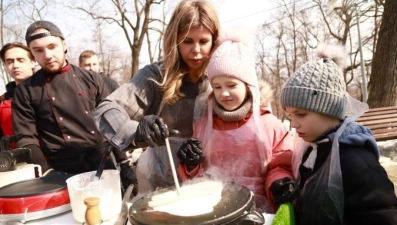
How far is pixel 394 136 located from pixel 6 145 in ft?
13.8

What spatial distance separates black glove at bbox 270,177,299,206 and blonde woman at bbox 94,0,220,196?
27.5 inches

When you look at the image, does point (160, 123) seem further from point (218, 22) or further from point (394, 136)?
point (394, 136)

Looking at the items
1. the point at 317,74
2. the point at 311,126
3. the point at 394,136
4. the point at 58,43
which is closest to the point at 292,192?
the point at 311,126

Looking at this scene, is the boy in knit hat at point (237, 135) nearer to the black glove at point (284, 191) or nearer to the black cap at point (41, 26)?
the black glove at point (284, 191)

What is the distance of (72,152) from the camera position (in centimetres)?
246

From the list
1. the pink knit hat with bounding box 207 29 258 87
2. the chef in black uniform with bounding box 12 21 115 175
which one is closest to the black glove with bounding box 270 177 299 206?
the pink knit hat with bounding box 207 29 258 87

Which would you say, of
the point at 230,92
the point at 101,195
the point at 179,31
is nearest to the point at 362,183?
the point at 230,92

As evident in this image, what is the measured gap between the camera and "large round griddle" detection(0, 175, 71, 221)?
4.42ft

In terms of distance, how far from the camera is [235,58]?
5.88 ft

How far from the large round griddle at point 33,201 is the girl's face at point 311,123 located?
3.80ft

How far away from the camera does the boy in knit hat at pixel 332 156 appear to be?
1265mm

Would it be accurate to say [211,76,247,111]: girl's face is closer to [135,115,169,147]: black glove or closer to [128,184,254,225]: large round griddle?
[135,115,169,147]: black glove

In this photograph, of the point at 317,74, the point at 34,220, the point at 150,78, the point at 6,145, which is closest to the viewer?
the point at 34,220

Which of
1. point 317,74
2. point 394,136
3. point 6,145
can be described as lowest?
Result: point 394,136
